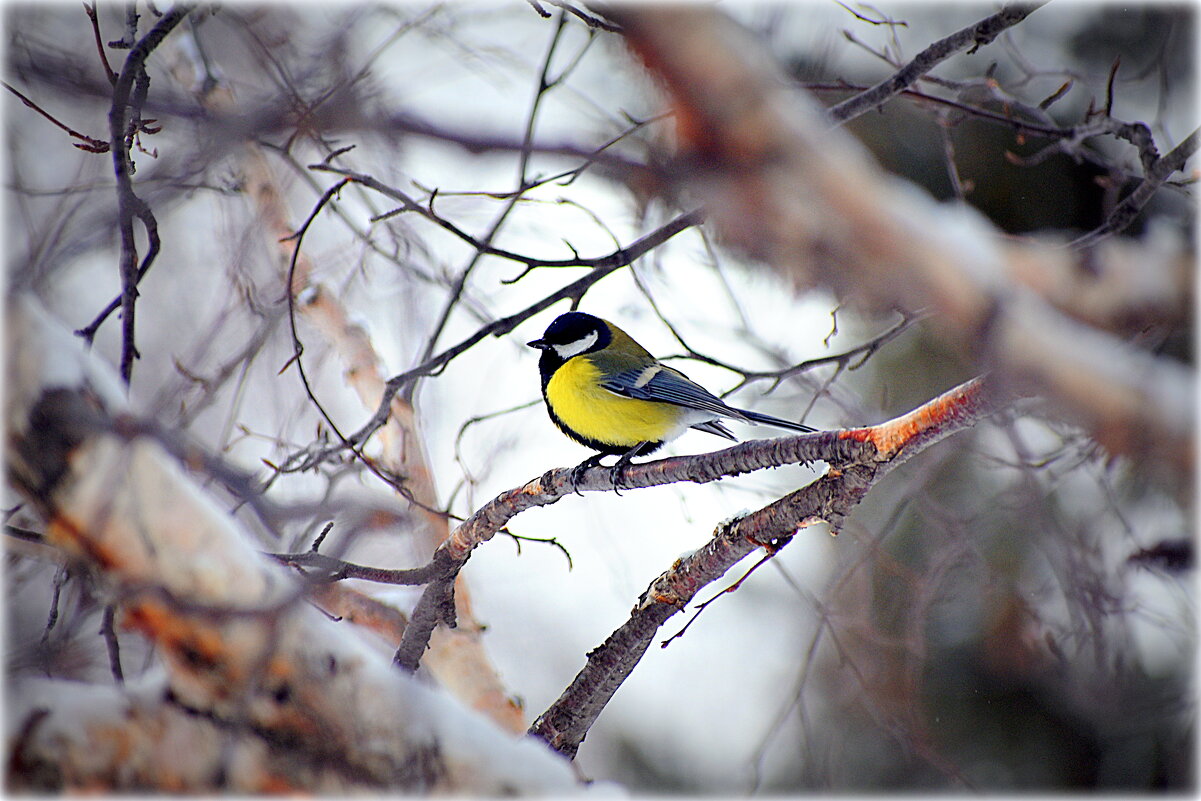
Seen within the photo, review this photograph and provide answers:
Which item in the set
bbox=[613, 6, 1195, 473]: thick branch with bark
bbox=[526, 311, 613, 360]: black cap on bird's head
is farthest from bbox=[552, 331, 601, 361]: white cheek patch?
bbox=[613, 6, 1195, 473]: thick branch with bark

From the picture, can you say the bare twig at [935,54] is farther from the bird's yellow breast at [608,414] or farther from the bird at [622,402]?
the bird's yellow breast at [608,414]

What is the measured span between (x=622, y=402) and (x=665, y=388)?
0.14 m

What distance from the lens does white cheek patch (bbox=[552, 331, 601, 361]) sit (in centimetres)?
287

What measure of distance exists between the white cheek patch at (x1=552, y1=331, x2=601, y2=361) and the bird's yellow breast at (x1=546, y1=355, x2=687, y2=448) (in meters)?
0.16

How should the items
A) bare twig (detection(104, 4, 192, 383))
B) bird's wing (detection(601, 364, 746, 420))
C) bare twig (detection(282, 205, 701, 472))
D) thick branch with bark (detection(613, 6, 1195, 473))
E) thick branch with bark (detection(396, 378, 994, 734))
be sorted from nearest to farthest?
1. thick branch with bark (detection(613, 6, 1195, 473))
2. thick branch with bark (detection(396, 378, 994, 734))
3. bare twig (detection(104, 4, 192, 383))
4. bare twig (detection(282, 205, 701, 472))
5. bird's wing (detection(601, 364, 746, 420))

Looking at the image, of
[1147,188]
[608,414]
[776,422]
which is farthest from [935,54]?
[608,414]

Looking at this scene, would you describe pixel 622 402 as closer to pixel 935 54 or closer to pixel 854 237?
pixel 935 54

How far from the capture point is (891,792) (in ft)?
15.5

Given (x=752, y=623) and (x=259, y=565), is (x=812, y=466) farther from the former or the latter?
(x=752, y=623)

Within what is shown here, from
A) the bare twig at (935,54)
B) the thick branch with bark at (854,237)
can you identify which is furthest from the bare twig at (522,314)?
the thick branch with bark at (854,237)

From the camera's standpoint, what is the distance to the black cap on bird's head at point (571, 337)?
283 centimetres

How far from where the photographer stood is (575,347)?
2.89 m

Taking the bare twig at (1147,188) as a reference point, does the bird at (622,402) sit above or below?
below

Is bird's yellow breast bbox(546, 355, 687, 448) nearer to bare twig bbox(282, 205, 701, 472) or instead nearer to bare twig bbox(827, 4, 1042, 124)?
bare twig bbox(282, 205, 701, 472)
